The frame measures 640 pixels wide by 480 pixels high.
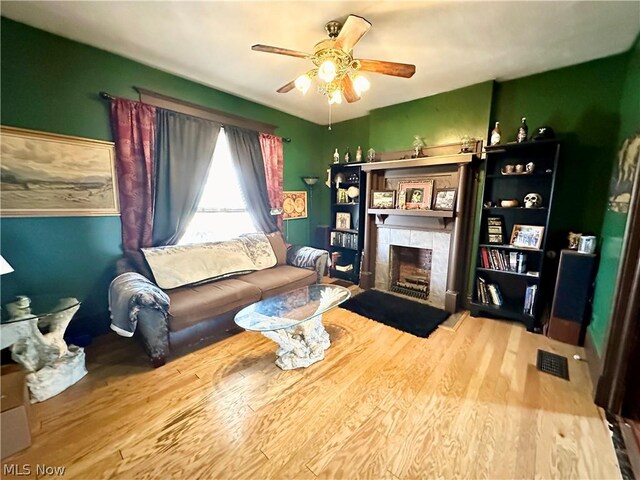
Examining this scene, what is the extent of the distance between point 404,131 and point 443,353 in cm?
271

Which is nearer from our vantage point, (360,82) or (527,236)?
(360,82)

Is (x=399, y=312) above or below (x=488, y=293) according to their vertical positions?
below

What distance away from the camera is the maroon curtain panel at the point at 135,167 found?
2.36 m

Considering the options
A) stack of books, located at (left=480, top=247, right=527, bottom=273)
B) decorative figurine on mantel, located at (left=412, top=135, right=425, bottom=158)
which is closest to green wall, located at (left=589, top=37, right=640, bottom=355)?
stack of books, located at (left=480, top=247, right=527, bottom=273)

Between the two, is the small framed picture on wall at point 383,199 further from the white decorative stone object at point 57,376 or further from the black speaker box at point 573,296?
the white decorative stone object at point 57,376

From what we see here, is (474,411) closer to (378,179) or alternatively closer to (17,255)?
(378,179)

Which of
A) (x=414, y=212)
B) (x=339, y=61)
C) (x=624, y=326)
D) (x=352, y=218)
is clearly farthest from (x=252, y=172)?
(x=624, y=326)

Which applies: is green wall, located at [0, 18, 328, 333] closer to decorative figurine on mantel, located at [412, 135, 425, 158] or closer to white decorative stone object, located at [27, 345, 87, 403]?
white decorative stone object, located at [27, 345, 87, 403]

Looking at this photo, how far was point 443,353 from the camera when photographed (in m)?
2.15

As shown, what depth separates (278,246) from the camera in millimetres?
3416

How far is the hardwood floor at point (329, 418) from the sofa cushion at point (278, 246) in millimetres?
1383

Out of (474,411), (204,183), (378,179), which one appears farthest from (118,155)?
(474,411)

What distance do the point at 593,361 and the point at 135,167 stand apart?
422 cm

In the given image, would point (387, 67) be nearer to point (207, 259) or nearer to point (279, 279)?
point (279, 279)
